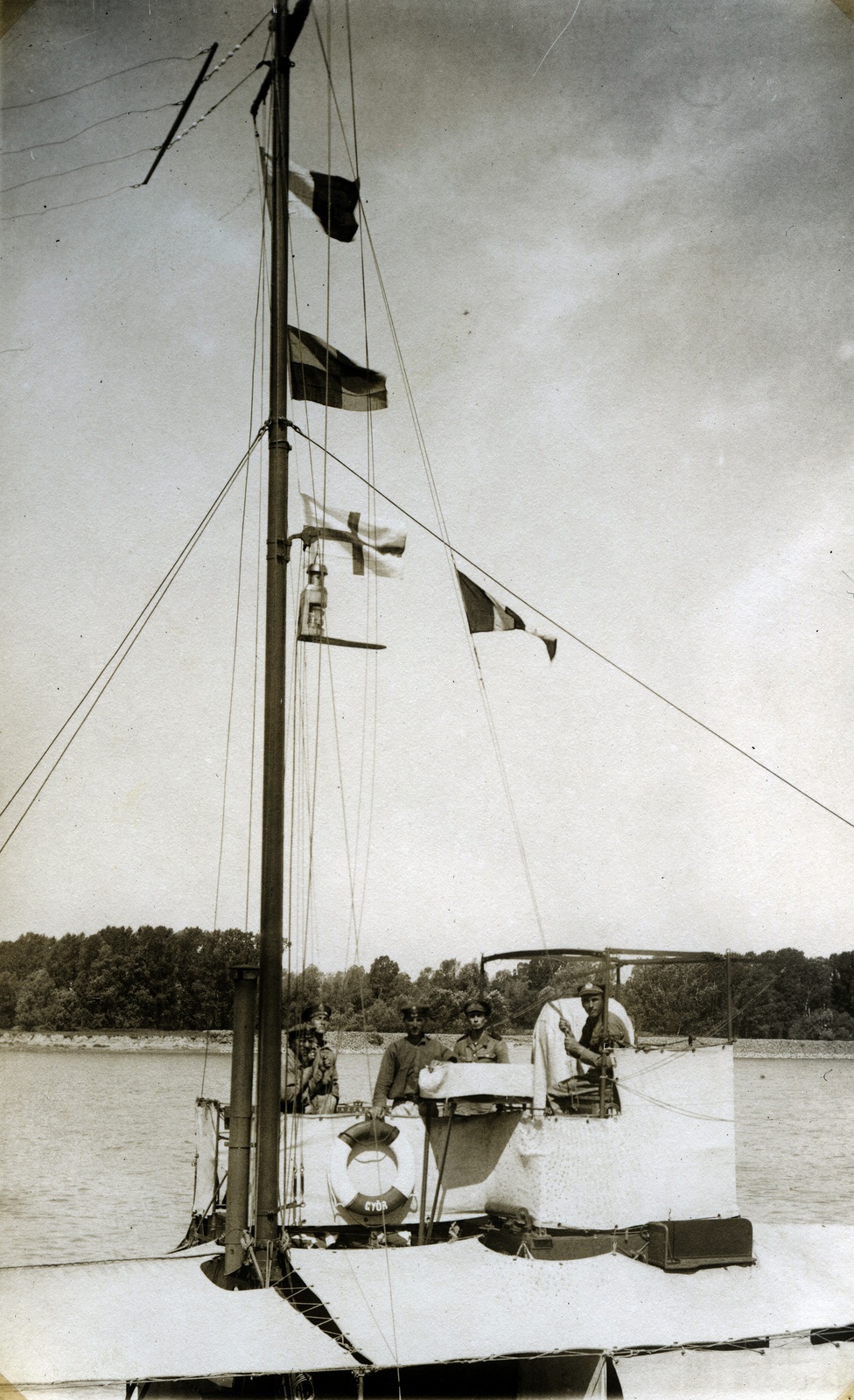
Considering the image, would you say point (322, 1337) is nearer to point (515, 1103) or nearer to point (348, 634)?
point (515, 1103)

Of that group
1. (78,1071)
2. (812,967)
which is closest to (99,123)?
(812,967)

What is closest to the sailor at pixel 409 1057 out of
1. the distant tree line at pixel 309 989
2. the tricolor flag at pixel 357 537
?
the tricolor flag at pixel 357 537

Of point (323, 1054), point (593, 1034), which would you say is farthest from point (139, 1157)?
point (593, 1034)

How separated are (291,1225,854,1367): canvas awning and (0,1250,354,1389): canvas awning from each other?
0.29 metres

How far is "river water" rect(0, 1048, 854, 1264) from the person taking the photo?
15258 millimetres

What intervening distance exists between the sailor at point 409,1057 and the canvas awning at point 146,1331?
1.85 meters

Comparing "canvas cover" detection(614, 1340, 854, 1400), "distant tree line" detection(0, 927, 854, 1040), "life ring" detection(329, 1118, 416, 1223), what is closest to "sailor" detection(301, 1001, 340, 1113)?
"life ring" detection(329, 1118, 416, 1223)

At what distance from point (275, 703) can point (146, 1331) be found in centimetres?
Result: 313

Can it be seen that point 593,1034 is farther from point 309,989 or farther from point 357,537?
point 309,989

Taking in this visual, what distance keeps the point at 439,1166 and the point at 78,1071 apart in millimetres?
32039

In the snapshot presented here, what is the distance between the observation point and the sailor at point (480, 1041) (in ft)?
23.8

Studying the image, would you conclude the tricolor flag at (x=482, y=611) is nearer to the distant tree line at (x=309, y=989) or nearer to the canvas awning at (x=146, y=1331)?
the canvas awning at (x=146, y=1331)

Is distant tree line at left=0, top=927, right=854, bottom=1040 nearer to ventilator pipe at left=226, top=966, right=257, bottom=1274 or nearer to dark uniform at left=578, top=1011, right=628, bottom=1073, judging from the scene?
dark uniform at left=578, top=1011, right=628, bottom=1073

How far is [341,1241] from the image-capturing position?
6578mm
